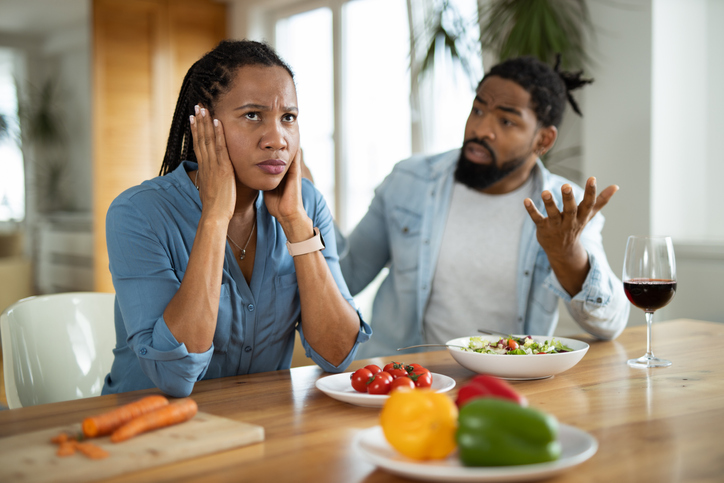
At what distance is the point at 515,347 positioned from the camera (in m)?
1.29

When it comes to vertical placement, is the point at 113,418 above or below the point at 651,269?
below

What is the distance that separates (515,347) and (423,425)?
0.61 metres

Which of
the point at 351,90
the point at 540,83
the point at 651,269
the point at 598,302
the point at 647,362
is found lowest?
the point at 647,362

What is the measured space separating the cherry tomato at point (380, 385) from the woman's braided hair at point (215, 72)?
0.70m

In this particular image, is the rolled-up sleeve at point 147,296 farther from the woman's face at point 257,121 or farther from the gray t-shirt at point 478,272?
the gray t-shirt at point 478,272

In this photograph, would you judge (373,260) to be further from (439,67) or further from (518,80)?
(439,67)

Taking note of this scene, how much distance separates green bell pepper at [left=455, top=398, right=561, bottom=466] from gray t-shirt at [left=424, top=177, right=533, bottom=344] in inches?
54.6

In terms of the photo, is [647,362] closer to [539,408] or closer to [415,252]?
[539,408]

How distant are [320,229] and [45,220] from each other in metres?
4.36

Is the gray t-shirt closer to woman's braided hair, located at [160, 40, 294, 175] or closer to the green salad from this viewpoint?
the green salad

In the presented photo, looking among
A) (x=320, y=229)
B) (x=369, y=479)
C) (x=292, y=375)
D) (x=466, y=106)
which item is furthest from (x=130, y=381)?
(x=466, y=106)

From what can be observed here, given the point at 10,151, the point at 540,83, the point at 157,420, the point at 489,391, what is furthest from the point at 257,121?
the point at 10,151

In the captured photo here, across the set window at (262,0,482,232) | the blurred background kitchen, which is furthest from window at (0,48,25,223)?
window at (262,0,482,232)

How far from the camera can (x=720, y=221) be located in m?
3.15
